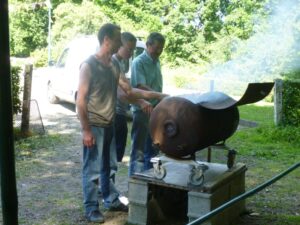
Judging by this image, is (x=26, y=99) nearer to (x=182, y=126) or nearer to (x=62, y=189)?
(x=62, y=189)

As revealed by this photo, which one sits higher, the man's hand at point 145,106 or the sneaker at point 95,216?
the man's hand at point 145,106

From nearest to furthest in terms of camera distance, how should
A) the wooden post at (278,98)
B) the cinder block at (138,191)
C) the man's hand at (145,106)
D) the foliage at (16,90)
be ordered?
the cinder block at (138,191) → the man's hand at (145,106) → the foliage at (16,90) → the wooden post at (278,98)

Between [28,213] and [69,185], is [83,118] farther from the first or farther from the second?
[69,185]

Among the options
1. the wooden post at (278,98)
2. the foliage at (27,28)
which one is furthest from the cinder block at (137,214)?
the foliage at (27,28)

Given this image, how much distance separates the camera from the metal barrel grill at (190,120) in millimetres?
3799

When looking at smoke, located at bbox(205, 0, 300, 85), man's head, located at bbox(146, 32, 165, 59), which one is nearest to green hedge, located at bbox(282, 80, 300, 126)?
smoke, located at bbox(205, 0, 300, 85)

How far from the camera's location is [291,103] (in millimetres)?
9266

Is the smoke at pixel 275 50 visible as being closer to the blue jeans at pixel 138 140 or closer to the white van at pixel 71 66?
the white van at pixel 71 66

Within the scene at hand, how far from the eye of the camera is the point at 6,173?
0.73 meters

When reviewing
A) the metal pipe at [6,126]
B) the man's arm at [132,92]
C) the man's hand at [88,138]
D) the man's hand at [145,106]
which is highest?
the metal pipe at [6,126]

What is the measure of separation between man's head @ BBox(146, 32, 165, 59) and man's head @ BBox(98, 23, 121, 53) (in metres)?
0.92

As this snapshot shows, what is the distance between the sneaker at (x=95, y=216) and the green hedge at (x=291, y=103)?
6276 millimetres

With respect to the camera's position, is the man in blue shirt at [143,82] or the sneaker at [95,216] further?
the man in blue shirt at [143,82]

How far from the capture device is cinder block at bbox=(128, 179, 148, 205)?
4055mm
